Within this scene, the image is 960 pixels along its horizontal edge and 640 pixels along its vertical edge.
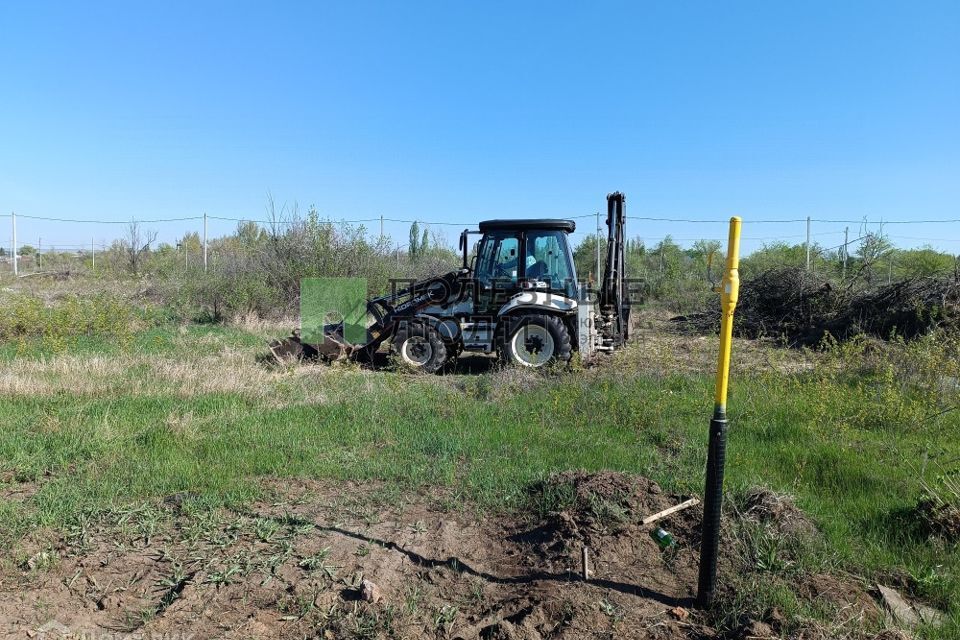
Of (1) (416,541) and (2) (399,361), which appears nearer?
(1) (416,541)

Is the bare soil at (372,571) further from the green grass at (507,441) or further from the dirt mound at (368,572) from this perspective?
the green grass at (507,441)

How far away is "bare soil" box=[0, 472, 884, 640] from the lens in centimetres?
290

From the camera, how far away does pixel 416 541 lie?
3.75 m

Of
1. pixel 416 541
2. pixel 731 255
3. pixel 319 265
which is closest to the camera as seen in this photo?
pixel 731 255

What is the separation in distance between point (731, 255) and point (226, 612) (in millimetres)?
2971

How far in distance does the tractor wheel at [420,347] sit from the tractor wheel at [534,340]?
98 cm

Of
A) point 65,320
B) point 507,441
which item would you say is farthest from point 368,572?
point 65,320

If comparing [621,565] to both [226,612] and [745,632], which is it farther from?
[226,612]

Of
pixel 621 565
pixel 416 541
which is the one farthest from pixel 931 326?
pixel 416 541

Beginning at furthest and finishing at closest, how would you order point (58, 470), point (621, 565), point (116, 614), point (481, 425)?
1. point (481, 425)
2. point (58, 470)
3. point (621, 565)
4. point (116, 614)

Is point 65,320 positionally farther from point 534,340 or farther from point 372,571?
point 372,571

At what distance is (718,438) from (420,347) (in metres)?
7.02

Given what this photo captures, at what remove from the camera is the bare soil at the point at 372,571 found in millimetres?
2904

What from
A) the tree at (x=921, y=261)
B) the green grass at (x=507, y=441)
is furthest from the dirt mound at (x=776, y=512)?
the tree at (x=921, y=261)
